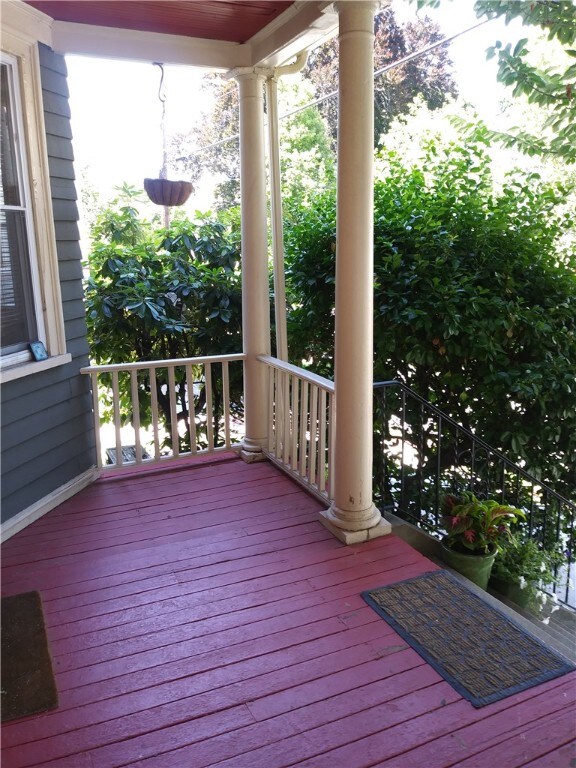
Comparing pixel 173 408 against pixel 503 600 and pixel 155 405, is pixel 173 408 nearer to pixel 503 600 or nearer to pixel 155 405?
pixel 155 405

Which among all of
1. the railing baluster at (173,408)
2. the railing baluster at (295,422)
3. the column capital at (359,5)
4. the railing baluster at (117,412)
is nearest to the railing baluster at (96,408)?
the railing baluster at (117,412)

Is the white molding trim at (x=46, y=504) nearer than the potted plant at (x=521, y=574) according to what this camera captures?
Yes

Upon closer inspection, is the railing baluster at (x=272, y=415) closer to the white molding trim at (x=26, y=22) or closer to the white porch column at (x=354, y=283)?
the white porch column at (x=354, y=283)

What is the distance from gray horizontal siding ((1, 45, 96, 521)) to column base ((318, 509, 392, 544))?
163cm

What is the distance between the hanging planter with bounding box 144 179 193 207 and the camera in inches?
159

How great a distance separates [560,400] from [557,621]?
138 centimetres

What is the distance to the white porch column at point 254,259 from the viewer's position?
379 cm

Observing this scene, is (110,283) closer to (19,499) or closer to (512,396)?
(19,499)

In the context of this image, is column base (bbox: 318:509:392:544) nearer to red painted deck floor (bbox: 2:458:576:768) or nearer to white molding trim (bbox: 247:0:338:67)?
red painted deck floor (bbox: 2:458:576:768)

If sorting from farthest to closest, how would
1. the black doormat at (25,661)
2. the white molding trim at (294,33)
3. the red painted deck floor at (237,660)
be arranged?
the white molding trim at (294,33), the black doormat at (25,661), the red painted deck floor at (237,660)

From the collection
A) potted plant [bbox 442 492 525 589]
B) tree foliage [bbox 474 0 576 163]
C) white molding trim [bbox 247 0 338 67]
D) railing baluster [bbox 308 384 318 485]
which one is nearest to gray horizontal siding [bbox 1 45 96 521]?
white molding trim [bbox 247 0 338 67]

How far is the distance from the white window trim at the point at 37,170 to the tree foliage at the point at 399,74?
8.58m

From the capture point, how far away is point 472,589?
8.77 ft

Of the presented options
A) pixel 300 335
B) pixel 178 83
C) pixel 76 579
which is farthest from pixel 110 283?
pixel 178 83
